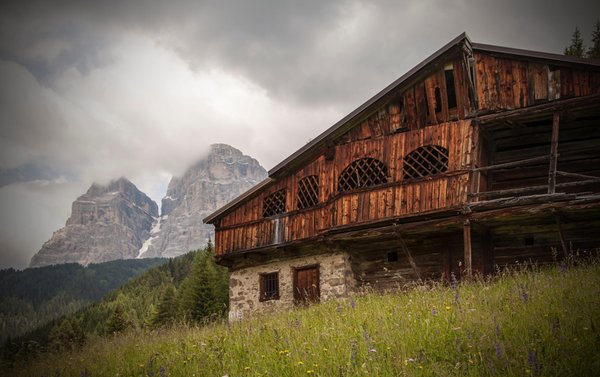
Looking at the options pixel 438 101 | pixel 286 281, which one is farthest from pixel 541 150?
pixel 286 281

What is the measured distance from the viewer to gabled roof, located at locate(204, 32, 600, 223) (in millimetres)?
14119

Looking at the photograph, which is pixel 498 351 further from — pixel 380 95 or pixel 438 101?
pixel 380 95

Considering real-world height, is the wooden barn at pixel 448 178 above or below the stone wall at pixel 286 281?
above

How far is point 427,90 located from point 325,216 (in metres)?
5.70

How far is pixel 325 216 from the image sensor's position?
57.6ft

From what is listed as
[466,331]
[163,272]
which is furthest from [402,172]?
[163,272]

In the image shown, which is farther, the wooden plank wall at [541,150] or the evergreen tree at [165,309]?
the evergreen tree at [165,309]

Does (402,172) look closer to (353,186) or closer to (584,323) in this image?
(353,186)

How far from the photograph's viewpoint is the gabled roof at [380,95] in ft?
46.3

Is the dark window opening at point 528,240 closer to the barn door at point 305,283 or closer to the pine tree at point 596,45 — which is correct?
the barn door at point 305,283

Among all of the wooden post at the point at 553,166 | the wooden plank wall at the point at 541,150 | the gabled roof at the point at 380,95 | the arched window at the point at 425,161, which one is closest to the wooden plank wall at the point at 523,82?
the gabled roof at the point at 380,95

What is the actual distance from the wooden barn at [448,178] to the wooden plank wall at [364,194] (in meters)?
0.04

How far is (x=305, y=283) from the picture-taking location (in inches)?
723

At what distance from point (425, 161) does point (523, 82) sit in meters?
3.77
